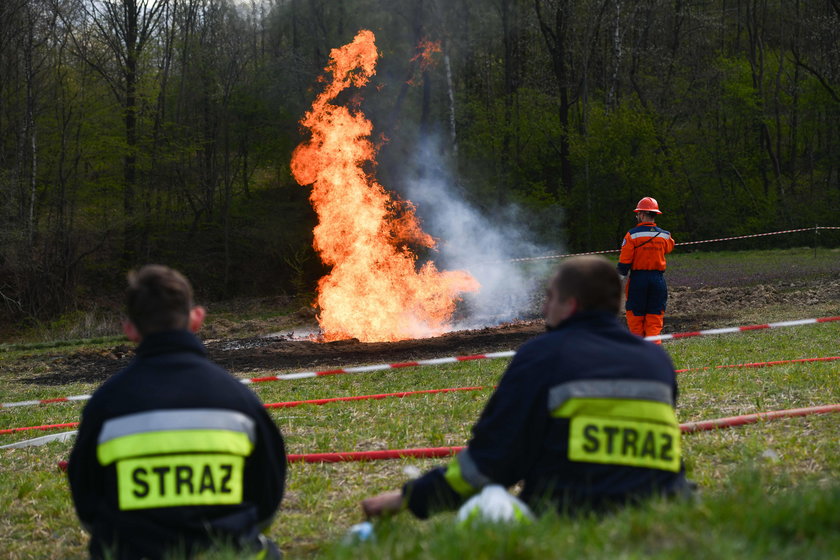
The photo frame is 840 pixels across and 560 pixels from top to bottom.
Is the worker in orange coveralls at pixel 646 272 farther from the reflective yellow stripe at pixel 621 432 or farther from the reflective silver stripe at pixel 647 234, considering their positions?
the reflective yellow stripe at pixel 621 432

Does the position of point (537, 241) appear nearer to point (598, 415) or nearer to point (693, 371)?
point (693, 371)

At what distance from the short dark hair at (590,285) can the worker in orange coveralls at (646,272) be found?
761cm

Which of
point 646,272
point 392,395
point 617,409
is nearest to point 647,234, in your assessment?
point 646,272

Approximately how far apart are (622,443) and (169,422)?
66.1 inches

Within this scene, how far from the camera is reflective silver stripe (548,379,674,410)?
3156mm

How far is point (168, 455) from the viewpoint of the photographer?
3.07m

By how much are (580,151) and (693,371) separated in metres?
27.5

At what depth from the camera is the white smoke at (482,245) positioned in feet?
70.9

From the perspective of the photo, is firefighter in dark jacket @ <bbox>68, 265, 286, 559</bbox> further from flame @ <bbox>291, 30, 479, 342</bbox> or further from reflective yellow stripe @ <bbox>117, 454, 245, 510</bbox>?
flame @ <bbox>291, 30, 479, 342</bbox>

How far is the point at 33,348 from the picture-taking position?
18.9m

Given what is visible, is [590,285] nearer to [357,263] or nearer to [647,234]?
[647,234]

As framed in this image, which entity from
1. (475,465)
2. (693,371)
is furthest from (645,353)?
(693,371)

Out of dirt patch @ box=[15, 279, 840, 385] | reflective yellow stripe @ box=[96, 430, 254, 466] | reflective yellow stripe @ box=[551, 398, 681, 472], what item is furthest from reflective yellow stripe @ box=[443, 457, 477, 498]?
dirt patch @ box=[15, 279, 840, 385]

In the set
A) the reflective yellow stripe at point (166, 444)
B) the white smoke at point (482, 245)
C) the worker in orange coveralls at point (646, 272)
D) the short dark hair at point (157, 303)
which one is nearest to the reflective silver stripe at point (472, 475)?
the reflective yellow stripe at point (166, 444)
